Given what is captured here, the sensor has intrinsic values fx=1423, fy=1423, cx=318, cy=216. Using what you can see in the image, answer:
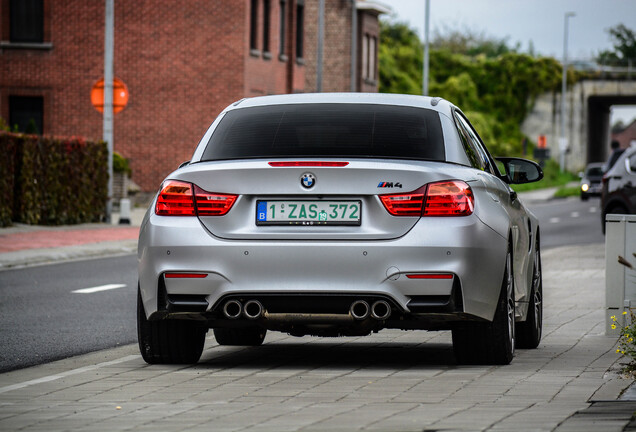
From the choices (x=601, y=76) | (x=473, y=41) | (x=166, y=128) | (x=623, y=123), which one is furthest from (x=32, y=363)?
(x=623, y=123)

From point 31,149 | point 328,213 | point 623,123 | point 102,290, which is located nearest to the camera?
point 328,213

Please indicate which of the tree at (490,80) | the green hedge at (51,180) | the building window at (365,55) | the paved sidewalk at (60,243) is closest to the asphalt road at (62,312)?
the paved sidewalk at (60,243)

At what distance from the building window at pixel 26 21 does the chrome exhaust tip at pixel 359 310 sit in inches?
1465

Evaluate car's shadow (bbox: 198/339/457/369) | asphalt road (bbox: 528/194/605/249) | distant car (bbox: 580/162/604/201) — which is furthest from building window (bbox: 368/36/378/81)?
car's shadow (bbox: 198/339/457/369)

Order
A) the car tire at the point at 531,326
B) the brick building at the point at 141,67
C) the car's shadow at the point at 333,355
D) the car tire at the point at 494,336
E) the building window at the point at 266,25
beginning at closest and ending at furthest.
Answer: the car tire at the point at 494,336
the car's shadow at the point at 333,355
the car tire at the point at 531,326
the brick building at the point at 141,67
the building window at the point at 266,25

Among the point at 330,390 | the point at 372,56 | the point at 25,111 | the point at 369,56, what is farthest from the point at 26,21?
the point at 330,390

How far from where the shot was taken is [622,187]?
20156 mm

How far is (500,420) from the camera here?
248 inches

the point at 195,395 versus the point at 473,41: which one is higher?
the point at 473,41

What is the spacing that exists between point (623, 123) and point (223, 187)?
191628 millimetres

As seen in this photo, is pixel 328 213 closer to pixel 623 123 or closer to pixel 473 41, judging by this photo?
pixel 473 41

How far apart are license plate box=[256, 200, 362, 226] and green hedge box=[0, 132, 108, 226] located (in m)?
18.0

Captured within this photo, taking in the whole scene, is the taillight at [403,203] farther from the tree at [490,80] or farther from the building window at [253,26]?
the tree at [490,80]

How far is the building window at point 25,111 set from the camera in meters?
44.2
